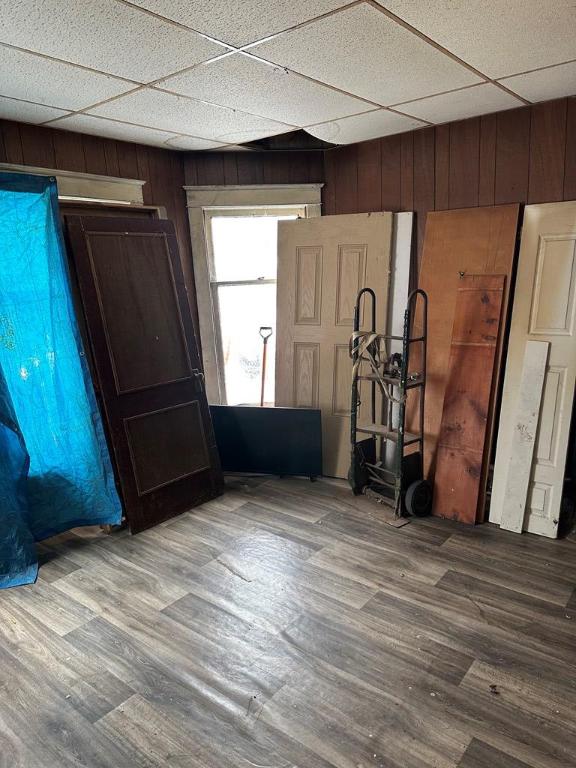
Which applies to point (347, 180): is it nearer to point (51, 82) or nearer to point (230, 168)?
point (230, 168)

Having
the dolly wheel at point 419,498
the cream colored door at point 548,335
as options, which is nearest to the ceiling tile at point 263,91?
the cream colored door at point 548,335

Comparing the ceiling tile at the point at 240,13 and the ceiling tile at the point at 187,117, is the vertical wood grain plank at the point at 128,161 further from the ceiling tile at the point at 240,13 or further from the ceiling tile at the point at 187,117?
the ceiling tile at the point at 240,13

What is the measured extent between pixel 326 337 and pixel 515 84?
187 cm

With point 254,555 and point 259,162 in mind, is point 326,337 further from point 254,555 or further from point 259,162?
point 254,555

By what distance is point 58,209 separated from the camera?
9.59 feet

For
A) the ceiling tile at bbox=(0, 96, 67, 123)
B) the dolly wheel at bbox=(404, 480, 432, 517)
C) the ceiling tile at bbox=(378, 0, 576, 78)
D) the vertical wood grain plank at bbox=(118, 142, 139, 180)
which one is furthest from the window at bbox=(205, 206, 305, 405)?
the ceiling tile at bbox=(378, 0, 576, 78)

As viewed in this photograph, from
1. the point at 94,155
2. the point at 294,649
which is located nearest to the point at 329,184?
the point at 94,155

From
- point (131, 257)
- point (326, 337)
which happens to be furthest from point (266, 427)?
point (131, 257)

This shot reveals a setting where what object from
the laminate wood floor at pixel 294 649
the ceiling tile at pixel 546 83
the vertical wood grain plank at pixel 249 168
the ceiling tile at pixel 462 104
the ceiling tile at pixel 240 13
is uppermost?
the ceiling tile at pixel 240 13

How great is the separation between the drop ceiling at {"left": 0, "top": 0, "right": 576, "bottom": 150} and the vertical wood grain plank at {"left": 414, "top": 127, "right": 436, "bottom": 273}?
0.23m

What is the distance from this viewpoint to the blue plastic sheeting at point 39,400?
271 cm

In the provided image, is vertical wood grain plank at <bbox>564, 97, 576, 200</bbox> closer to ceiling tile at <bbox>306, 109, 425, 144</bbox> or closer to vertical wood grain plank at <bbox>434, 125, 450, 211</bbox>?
vertical wood grain plank at <bbox>434, 125, 450, 211</bbox>

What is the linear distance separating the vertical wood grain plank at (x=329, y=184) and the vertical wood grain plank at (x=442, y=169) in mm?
796

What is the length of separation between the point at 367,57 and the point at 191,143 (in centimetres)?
173
